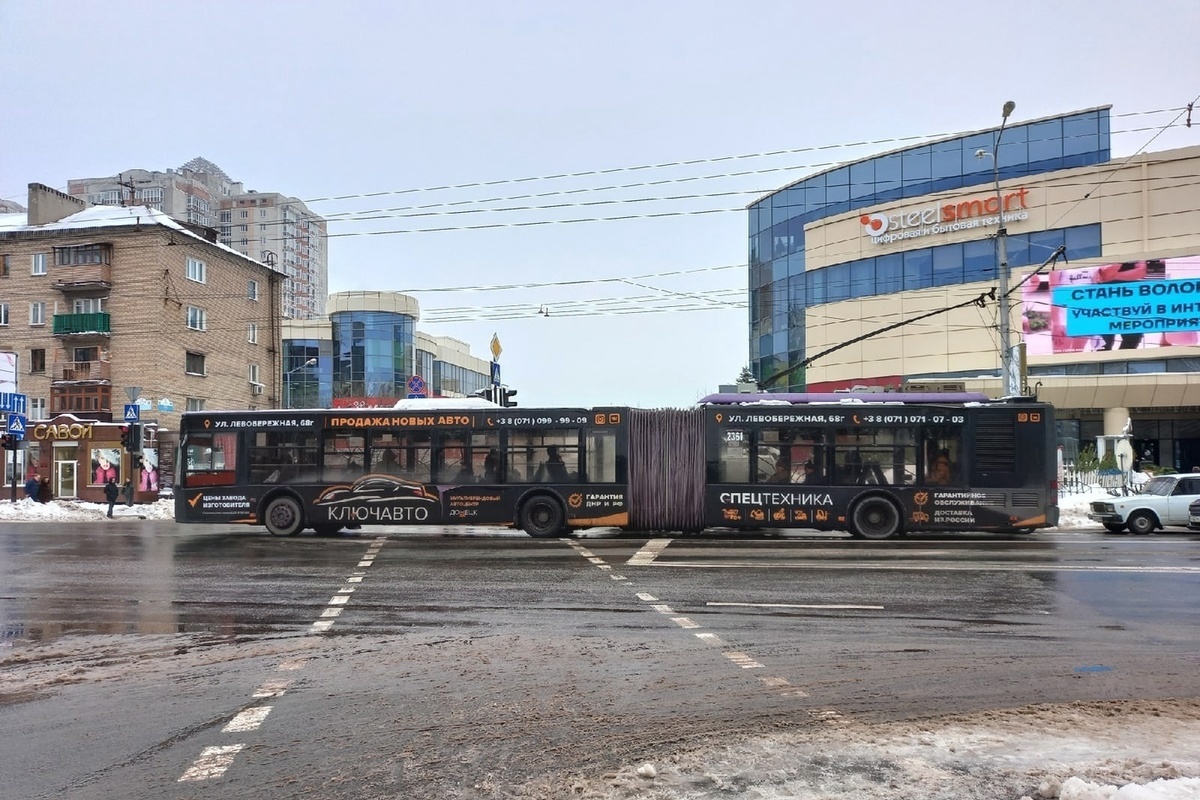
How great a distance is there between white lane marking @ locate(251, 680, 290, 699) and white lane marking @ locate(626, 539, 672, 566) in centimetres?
823

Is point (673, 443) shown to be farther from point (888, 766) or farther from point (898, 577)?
point (888, 766)

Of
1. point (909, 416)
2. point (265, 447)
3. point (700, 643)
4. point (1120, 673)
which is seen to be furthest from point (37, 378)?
point (1120, 673)

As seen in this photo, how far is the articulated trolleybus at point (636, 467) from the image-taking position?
18.9 m

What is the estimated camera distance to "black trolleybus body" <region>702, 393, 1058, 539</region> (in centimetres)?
1878

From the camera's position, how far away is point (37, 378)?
4719 centimetres

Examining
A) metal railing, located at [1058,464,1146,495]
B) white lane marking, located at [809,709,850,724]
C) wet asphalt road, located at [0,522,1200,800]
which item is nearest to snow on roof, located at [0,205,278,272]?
wet asphalt road, located at [0,522,1200,800]

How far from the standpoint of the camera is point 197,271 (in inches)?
1897

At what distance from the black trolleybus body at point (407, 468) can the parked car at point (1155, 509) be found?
11991 mm

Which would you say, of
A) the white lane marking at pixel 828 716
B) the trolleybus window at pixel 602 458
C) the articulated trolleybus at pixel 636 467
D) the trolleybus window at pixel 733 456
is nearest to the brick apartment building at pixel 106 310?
the articulated trolleybus at pixel 636 467

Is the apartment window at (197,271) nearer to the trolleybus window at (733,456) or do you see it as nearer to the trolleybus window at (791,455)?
the trolleybus window at (733,456)

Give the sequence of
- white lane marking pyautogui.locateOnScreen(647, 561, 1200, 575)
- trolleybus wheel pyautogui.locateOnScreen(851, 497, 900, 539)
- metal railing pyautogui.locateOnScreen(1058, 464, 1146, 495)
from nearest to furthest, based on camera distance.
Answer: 1. white lane marking pyautogui.locateOnScreen(647, 561, 1200, 575)
2. trolleybus wheel pyautogui.locateOnScreen(851, 497, 900, 539)
3. metal railing pyautogui.locateOnScreen(1058, 464, 1146, 495)

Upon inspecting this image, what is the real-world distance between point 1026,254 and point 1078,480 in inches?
721

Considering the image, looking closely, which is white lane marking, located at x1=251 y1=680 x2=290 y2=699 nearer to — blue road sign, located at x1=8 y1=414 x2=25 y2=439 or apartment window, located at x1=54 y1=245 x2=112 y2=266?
blue road sign, located at x1=8 y1=414 x2=25 y2=439

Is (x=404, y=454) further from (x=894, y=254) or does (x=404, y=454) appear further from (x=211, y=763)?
(x=894, y=254)
